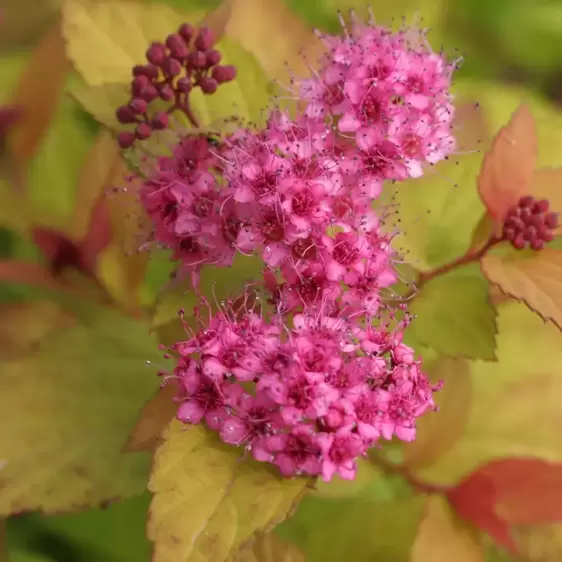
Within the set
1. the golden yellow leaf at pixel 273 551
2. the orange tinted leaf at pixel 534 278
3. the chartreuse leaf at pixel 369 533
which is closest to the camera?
the orange tinted leaf at pixel 534 278

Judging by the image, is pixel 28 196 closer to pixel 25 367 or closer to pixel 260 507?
pixel 25 367

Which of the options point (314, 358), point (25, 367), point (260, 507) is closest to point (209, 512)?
point (260, 507)

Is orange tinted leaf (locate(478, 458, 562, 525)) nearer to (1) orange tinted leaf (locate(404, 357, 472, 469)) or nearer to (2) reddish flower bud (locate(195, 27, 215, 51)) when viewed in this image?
(1) orange tinted leaf (locate(404, 357, 472, 469))

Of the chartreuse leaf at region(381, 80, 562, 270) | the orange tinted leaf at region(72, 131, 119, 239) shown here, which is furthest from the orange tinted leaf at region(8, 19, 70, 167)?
the chartreuse leaf at region(381, 80, 562, 270)

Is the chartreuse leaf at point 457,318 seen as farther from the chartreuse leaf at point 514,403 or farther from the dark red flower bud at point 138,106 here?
the dark red flower bud at point 138,106

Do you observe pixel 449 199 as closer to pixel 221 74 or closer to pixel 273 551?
pixel 221 74

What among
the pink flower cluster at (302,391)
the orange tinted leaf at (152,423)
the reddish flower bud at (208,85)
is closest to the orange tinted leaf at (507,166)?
the pink flower cluster at (302,391)
